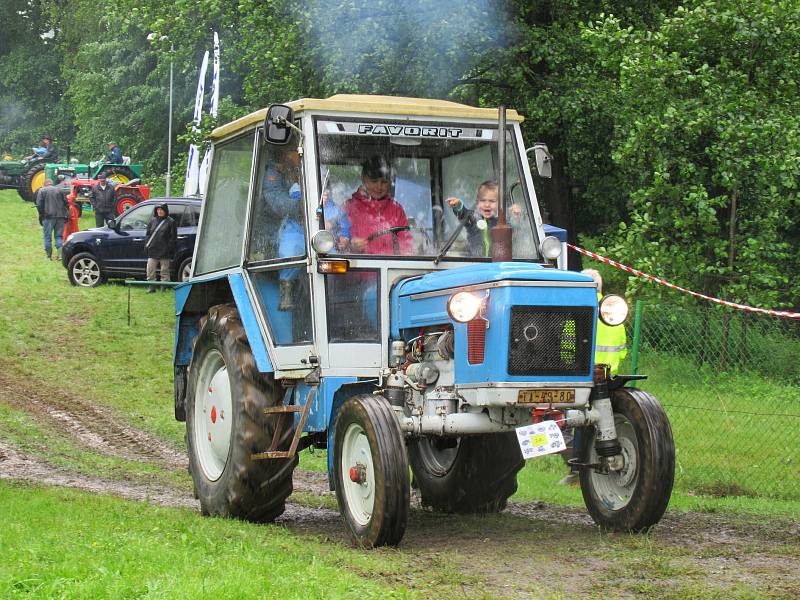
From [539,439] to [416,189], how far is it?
1955 millimetres

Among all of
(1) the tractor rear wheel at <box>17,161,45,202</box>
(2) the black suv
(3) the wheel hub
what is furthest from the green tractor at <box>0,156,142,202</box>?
(3) the wheel hub

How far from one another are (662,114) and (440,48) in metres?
4.53

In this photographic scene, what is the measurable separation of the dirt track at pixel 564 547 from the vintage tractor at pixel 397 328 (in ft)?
1.13

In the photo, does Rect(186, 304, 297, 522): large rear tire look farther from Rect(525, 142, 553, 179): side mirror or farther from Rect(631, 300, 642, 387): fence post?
Rect(631, 300, 642, 387): fence post

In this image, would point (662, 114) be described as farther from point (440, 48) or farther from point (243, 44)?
point (243, 44)

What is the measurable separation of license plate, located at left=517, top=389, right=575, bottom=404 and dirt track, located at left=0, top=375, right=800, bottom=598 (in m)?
0.82

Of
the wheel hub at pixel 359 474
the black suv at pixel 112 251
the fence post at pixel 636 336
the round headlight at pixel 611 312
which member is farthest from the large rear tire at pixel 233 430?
the black suv at pixel 112 251

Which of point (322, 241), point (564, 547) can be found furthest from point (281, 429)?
point (564, 547)

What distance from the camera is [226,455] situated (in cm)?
890

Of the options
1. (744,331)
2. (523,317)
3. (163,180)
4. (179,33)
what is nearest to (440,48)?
(179,33)

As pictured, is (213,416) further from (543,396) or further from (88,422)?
(88,422)

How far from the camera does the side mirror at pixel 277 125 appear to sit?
7.95 meters

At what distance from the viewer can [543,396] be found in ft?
24.0

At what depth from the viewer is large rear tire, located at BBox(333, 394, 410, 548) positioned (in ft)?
23.4
